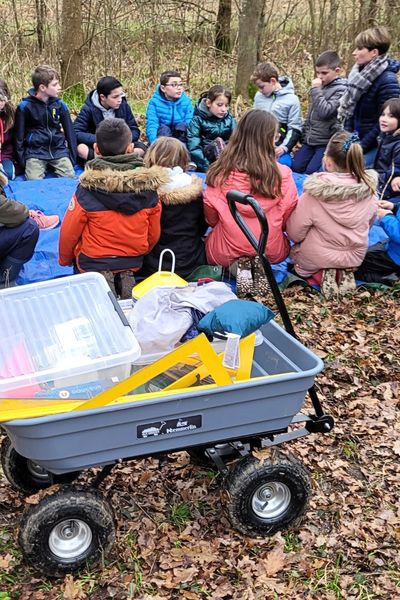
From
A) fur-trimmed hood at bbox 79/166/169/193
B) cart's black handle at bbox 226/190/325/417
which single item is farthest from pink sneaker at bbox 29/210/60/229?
Answer: cart's black handle at bbox 226/190/325/417

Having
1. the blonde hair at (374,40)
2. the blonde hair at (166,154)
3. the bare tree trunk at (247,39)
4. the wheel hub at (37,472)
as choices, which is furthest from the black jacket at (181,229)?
the bare tree trunk at (247,39)

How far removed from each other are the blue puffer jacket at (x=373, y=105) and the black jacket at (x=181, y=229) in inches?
125

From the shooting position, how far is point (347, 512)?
11.7 ft

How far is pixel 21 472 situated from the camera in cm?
343

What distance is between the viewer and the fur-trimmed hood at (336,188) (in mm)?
5344

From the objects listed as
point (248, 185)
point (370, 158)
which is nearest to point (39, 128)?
point (248, 185)

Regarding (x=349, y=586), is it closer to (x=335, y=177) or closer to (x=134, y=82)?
(x=335, y=177)

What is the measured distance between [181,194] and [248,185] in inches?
20.8

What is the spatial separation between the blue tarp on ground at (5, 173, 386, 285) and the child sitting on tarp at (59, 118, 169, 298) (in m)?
0.53

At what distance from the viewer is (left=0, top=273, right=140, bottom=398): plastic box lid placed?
285 cm

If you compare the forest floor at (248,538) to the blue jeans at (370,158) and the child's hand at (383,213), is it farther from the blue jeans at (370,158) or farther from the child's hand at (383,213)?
the blue jeans at (370,158)

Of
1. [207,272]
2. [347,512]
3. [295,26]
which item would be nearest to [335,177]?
[207,272]

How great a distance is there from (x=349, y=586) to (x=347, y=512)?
0.47 meters

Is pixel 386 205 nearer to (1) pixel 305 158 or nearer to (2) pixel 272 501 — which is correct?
(1) pixel 305 158
